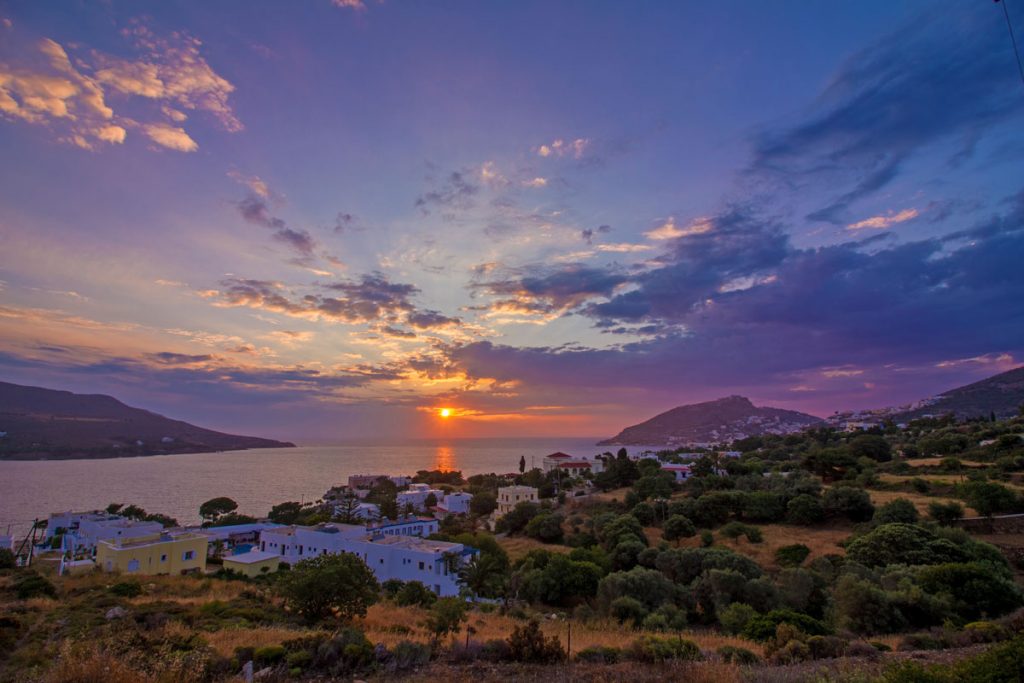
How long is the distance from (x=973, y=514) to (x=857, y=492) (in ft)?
18.0

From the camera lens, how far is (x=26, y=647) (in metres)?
9.98

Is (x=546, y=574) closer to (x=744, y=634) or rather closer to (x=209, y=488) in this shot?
(x=744, y=634)

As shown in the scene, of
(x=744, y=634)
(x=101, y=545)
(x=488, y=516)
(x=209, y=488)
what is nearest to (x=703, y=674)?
(x=744, y=634)

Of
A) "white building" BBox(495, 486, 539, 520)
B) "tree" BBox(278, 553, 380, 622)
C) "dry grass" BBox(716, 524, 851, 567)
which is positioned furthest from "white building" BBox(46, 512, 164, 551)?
"dry grass" BBox(716, 524, 851, 567)

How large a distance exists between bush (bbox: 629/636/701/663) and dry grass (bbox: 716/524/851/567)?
62.6 ft

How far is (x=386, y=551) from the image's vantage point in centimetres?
2831

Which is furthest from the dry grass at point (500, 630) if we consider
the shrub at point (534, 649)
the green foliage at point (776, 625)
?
the shrub at point (534, 649)

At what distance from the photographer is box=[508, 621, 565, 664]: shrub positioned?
315 inches

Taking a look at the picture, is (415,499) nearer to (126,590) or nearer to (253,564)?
(253,564)

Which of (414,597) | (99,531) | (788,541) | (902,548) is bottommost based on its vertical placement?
(99,531)

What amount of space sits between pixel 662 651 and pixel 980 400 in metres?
161

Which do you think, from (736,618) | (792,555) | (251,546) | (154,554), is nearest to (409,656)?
(736,618)

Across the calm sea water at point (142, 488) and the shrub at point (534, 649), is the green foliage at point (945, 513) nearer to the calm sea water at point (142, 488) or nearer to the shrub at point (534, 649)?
the shrub at point (534, 649)

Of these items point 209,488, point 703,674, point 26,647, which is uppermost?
point 703,674
